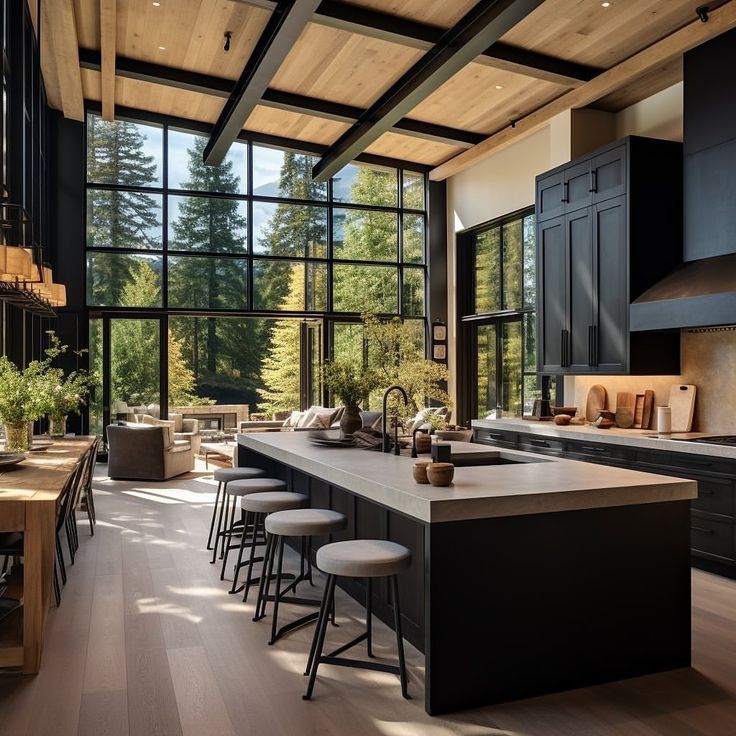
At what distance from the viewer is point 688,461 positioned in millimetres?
5031

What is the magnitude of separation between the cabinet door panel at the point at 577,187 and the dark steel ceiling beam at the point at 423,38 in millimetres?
1235

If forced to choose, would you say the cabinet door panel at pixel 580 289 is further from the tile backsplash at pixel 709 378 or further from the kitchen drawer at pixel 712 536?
the kitchen drawer at pixel 712 536

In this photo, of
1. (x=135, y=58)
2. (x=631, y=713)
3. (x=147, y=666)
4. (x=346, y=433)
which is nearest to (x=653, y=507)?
(x=631, y=713)

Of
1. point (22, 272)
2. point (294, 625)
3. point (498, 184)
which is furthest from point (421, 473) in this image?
point (498, 184)

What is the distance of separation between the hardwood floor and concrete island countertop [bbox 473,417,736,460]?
0.95 meters

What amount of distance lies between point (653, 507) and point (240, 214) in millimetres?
8843

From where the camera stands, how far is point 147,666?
130 inches

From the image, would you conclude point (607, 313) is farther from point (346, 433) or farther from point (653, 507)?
point (653, 507)

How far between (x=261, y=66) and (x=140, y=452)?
485cm

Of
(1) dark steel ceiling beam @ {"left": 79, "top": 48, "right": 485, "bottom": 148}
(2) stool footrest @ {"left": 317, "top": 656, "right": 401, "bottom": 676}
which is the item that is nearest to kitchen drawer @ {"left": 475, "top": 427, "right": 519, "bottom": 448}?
(2) stool footrest @ {"left": 317, "top": 656, "right": 401, "bottom": 676}

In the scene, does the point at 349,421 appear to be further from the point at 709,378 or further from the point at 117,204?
the point at 117,204

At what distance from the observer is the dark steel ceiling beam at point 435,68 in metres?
5.85

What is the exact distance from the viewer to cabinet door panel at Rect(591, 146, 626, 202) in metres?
6.03

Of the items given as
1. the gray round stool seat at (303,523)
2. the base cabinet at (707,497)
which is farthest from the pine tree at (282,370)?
the gray round stool seat at (303,523)
